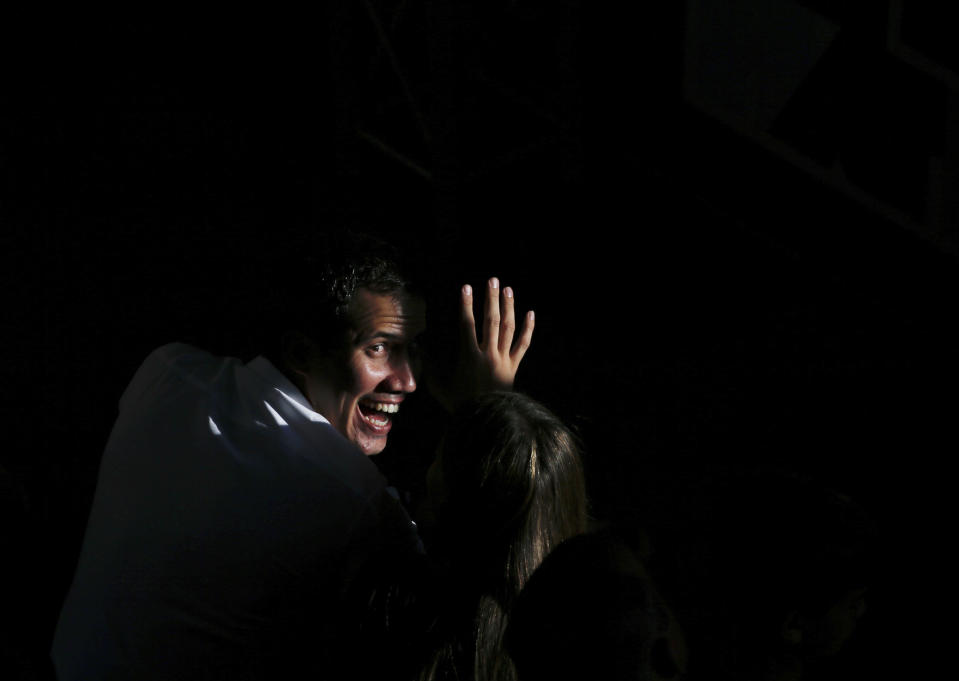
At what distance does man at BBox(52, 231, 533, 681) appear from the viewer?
5.24 feet

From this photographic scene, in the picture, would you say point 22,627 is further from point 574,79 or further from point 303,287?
point 574,79

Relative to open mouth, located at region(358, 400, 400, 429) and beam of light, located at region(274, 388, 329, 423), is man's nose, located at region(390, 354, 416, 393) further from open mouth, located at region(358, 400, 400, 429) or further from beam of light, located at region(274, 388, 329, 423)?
beam of light, located at region(274, 388, 329, 423)

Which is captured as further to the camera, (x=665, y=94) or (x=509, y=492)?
(x=665, y=94)

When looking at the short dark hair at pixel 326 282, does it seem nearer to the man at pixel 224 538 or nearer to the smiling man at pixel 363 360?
the smiling man at pixel 363 360

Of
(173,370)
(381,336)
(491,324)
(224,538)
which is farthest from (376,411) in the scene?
(224,538)

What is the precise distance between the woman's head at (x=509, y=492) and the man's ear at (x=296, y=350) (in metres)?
0.51

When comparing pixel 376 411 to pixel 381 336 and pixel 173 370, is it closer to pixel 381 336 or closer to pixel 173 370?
pixel 381 336

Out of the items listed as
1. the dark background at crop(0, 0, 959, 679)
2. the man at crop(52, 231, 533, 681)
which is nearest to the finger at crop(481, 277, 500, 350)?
the man at crop(52, 231, 533, 681)

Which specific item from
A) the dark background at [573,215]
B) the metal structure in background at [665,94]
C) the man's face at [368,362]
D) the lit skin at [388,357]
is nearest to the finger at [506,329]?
the lit skin at [388,357]

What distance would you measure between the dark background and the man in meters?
1.12

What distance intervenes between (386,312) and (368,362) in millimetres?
107

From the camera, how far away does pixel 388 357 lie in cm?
205

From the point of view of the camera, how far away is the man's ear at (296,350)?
196 cm

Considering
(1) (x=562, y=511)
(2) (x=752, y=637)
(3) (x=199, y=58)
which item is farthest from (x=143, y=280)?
(2) (x=752, y=637)
